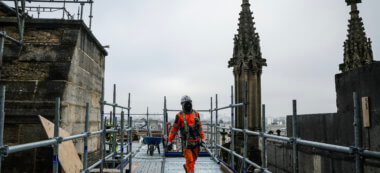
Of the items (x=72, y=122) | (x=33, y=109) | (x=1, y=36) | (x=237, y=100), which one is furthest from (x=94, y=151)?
(x=237, y=100)

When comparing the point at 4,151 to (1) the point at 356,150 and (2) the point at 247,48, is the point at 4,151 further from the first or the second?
(2) the point at 247,48

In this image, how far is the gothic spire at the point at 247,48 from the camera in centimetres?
1320

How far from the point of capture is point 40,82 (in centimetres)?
638

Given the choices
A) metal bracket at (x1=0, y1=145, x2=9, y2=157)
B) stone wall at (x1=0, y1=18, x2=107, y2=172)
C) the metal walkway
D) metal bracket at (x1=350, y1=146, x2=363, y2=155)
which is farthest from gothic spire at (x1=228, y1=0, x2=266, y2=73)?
metal bracket at (x1=0, y1=145, x2=9, y2=157)

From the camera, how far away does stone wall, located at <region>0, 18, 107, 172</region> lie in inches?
236

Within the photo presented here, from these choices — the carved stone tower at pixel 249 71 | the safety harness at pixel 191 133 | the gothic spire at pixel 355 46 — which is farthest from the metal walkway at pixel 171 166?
the gothic spire at pixel 355 46

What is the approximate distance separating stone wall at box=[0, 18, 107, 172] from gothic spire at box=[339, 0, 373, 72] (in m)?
11.8

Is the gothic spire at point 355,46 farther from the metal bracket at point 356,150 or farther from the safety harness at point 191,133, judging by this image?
the metal bracket at point 356,150

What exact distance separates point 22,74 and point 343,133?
684 centimetres

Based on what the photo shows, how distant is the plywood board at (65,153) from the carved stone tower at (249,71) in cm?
889

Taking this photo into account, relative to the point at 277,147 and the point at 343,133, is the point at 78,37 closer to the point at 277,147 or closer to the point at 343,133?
the point at 343,133

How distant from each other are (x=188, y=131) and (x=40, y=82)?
3614 millimetres

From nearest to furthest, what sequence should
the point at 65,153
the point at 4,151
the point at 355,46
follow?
the point at 4,151
the point at 65,153
the point at 355,46

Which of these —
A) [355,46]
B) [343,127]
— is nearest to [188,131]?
[343,127]
